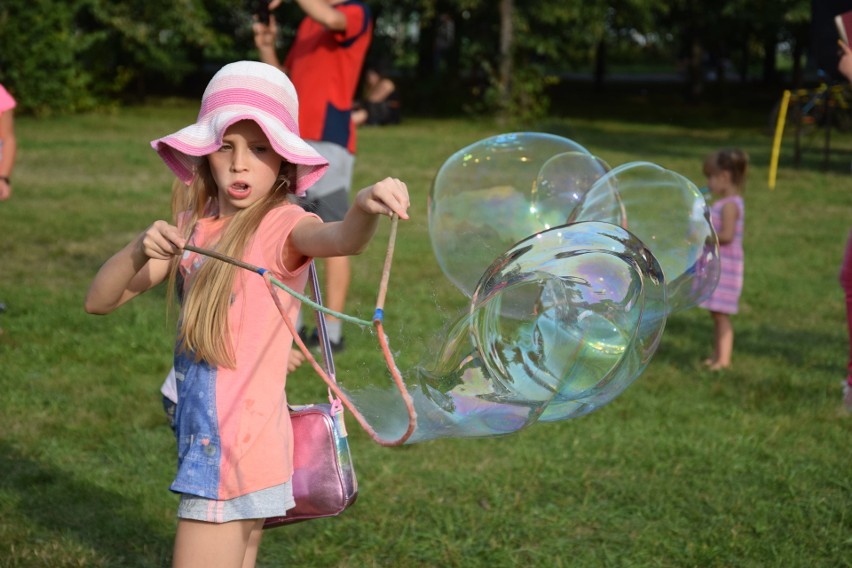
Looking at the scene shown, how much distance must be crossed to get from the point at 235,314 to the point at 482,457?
2.25 m

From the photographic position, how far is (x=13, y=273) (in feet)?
24.6

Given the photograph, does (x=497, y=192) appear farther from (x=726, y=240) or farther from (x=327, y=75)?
(x=726, y=240)

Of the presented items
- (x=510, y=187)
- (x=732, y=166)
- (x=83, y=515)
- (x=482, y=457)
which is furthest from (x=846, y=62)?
(x=83, y=515)

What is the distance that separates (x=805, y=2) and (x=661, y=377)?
20.0 m

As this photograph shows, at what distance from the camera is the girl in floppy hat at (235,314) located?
231 cm

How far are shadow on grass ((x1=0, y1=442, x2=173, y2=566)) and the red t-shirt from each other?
236 cm

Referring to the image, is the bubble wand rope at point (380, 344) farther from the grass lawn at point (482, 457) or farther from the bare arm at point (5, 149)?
the bare arm at point (5, 149)

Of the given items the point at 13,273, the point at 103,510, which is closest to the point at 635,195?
the point at 103,510

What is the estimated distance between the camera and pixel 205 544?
7.61 feet

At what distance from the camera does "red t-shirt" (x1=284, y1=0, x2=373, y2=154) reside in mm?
5648

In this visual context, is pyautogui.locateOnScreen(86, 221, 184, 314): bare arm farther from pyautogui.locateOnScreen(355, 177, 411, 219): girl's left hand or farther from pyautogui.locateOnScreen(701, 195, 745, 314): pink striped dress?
pyautogui.locateOnScreen(701, 195, 745, 314): pink striped dress

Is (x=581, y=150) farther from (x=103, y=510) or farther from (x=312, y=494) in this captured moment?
(x=103, y=510)

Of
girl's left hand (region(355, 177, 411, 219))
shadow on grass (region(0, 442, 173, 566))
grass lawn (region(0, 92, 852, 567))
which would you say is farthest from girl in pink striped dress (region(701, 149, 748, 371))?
girl's left hand (region(355, 177, 411, 219))

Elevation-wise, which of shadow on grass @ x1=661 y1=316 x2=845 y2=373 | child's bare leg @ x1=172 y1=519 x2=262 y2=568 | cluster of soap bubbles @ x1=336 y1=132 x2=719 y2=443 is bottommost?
shadow on grass @ x1=661 y1=316 x2=845 y2=373
